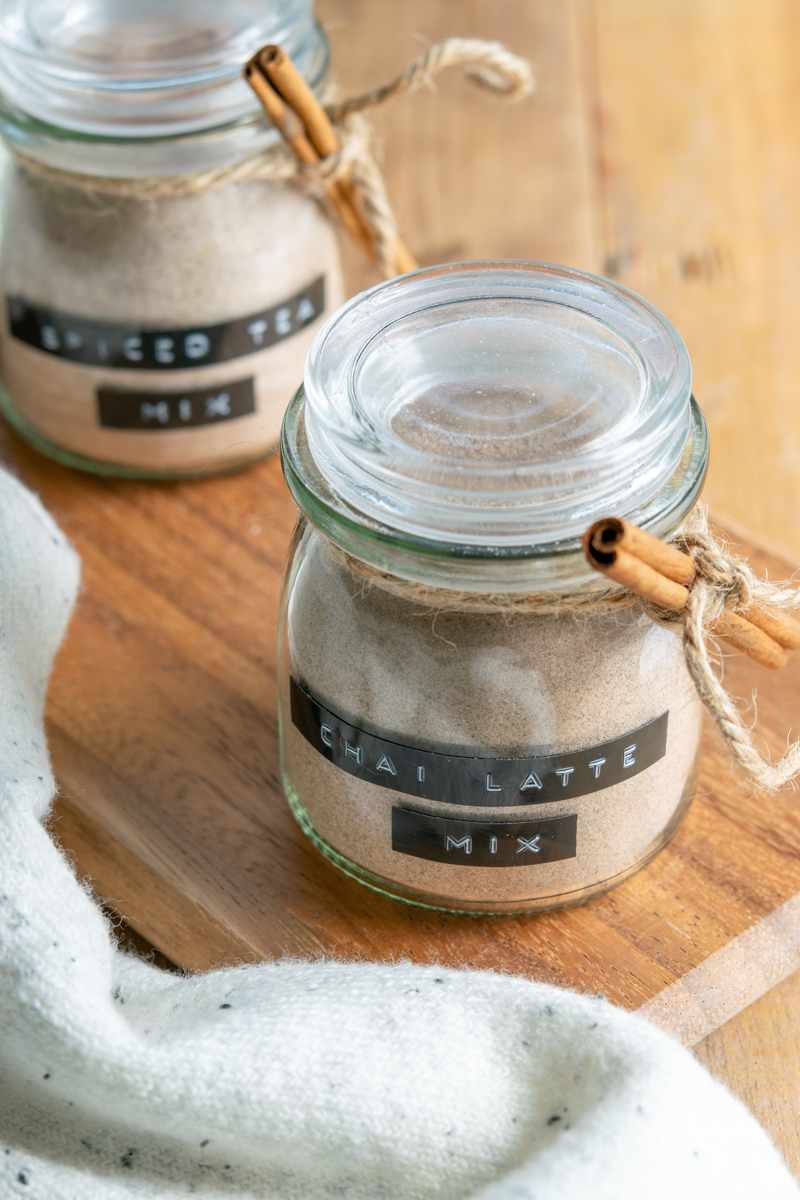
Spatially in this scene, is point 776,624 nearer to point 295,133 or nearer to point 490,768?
point 490,768

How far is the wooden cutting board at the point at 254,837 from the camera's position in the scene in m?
0.57

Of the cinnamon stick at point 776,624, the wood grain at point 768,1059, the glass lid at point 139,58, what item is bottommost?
the wood grain at point 768,1059

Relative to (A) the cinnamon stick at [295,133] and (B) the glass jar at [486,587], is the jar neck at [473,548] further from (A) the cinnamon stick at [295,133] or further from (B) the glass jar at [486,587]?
(A) the cinnamon stick at [295,133]

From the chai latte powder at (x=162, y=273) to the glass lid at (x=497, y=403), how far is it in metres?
0.21

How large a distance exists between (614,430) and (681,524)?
49 millimetres

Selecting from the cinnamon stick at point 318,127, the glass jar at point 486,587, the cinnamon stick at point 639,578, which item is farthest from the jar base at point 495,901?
the cinnamon stick at point 318,127

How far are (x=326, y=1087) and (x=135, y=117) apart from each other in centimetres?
49

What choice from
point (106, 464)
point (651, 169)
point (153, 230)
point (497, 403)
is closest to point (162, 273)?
point (153, 230)

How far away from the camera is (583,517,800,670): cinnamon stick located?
44cm

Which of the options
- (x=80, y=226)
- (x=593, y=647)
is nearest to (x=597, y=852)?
(x=593, y=647)

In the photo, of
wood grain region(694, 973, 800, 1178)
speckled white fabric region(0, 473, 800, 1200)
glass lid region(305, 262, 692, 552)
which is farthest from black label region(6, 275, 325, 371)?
wood grain region(694, 973, 800, 1178)

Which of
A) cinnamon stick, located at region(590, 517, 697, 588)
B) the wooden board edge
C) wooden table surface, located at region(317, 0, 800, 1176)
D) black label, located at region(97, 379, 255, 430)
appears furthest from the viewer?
wooden table surface, located at region(317, 0, 800, 1176)

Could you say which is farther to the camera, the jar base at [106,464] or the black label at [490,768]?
the jar base at [106,464]

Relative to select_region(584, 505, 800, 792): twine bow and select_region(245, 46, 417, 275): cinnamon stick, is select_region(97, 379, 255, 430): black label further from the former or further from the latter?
select_region(584, 505, 800, 792): twine bow
